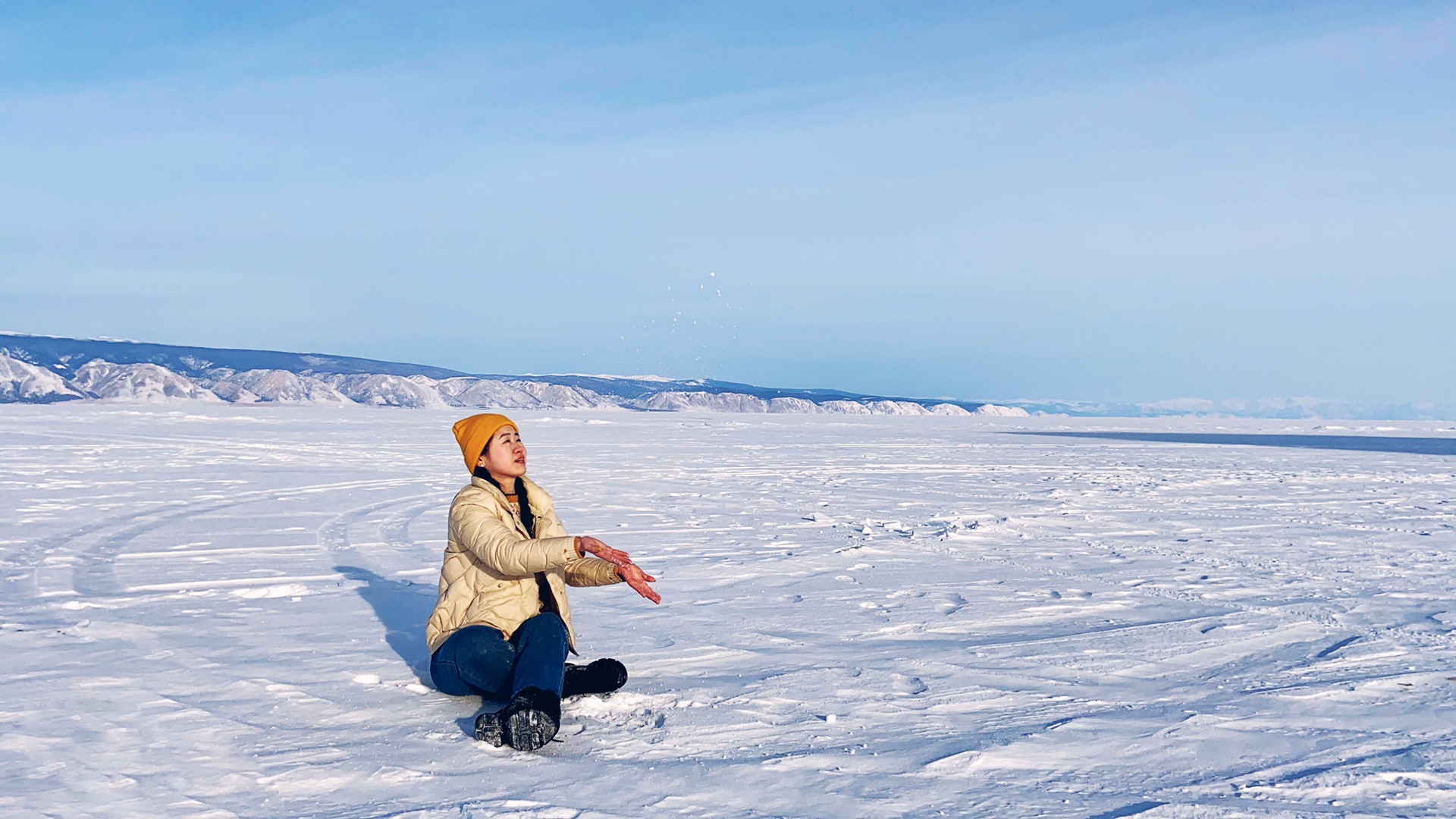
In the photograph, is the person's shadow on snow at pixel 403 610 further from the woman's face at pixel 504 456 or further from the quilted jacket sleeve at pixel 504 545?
the woman's face at pixel 504 456

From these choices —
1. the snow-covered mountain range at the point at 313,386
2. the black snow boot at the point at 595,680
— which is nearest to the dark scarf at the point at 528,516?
the black snow boot at the point at 595,680

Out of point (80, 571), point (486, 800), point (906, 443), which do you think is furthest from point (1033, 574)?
point (906, 443)

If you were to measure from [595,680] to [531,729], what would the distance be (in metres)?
0.67

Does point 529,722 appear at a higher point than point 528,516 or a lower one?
lower

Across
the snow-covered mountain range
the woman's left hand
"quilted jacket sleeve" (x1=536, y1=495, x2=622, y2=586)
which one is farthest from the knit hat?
the snow-covered mountain range

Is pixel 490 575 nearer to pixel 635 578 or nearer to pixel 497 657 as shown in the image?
pixel 497 657

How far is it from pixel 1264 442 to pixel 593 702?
93.2 feet

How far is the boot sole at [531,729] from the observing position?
352 centimetres

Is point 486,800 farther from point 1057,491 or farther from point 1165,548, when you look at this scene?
point 1057,491

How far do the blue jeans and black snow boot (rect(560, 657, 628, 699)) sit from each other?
12 cm

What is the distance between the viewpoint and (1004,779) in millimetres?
3305

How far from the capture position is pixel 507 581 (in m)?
4.14

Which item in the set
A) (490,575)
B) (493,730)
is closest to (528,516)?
(490,575)

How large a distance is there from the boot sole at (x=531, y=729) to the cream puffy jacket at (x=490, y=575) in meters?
0.56
